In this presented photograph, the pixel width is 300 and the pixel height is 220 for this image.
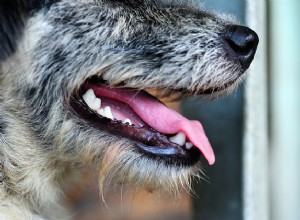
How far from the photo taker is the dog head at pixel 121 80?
2.34 meters

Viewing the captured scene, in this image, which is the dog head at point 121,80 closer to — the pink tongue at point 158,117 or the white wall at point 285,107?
the pink tongue at point 158,117

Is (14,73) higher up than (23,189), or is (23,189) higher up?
(14,73)

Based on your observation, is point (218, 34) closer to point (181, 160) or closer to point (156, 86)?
point (156, 86)

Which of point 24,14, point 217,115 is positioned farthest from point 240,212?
point 24,14

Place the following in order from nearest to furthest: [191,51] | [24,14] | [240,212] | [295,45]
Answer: [24,14]
[191,51]
[240,212]
[295,45]

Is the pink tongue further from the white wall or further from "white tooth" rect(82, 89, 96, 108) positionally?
the white wall

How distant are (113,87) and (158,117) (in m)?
0.18

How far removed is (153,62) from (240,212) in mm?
820

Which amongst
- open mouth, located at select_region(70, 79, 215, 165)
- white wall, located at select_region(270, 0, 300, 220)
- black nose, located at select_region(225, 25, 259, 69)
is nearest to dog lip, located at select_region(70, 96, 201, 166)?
open mouth, located at select_region(70, 79, 215, 165)

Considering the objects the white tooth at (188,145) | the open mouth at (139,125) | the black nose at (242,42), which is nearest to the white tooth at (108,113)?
the open mouth at (139,125)

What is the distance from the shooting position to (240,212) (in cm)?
285

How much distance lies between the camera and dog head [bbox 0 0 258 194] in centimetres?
234

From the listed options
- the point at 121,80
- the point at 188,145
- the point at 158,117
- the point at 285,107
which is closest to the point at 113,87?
the point at 121,80

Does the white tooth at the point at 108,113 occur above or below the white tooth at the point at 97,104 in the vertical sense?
below
